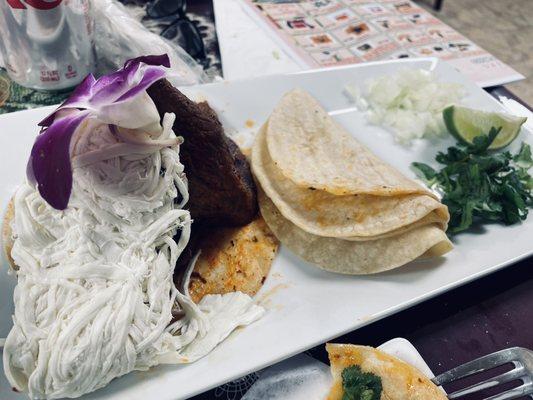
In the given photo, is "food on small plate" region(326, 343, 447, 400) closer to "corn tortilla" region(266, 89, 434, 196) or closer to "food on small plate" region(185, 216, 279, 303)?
"food on small plate" region(185, 216, 279, 303)

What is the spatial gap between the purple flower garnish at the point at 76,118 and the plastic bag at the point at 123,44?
1.13 meters

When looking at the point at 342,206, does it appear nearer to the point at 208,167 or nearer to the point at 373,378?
the point at 208,167

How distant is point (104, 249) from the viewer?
1.38 metres

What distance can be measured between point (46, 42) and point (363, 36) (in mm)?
2050

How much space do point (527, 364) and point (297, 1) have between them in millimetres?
2942

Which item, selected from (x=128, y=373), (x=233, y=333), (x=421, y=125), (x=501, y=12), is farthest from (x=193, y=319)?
(x=501, y=12)

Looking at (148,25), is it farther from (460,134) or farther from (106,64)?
(460,134)

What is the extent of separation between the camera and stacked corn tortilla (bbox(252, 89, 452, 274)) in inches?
65.9

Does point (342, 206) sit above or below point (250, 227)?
above

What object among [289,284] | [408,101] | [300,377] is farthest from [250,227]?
[408,101]

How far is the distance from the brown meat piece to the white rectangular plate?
24 cm

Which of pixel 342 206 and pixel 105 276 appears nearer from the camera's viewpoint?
pixel 105 276

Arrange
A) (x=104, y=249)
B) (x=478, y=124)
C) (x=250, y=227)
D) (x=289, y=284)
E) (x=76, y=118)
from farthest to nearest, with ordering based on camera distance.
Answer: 1. (x=478, y=124)
2. (x=250, y=227)
3. (x=289, y=284)
4. (x=104, y=249)
5. (x=76, y=118)

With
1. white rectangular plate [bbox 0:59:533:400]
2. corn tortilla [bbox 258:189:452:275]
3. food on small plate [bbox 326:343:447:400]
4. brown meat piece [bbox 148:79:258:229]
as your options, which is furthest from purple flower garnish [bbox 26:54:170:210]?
food on small plate [bbox 326:343:447:400]
